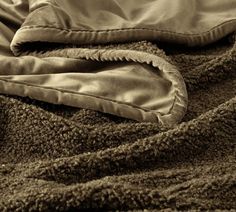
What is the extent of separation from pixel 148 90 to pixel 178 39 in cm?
15

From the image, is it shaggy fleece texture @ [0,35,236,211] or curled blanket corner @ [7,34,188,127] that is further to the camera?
curled blanket corner @ [7,34,188,127]

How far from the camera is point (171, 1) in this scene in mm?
843

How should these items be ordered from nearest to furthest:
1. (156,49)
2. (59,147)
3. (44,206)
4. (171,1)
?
(44,206) → (59,147) → (156,49) → (171,1)

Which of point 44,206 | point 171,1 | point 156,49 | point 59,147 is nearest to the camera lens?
point 44,206

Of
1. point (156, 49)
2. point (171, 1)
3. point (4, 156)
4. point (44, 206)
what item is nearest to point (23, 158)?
point (4, 156)

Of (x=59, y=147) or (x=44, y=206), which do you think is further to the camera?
(x=59, y=147)

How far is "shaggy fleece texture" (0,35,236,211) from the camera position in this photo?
19.4 inches

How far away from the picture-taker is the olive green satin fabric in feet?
2.12

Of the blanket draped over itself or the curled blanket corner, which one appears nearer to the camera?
the blanket draped over itself

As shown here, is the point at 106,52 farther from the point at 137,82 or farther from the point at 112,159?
the point at 112,159

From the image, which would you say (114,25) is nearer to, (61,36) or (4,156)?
(61,36)

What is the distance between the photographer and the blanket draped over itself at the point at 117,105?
52cm

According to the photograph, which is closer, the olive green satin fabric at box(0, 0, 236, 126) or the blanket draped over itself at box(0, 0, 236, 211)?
the blanket draped over itself at box(0, 0, 236, 211)

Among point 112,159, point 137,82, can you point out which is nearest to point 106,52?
point 137,82
